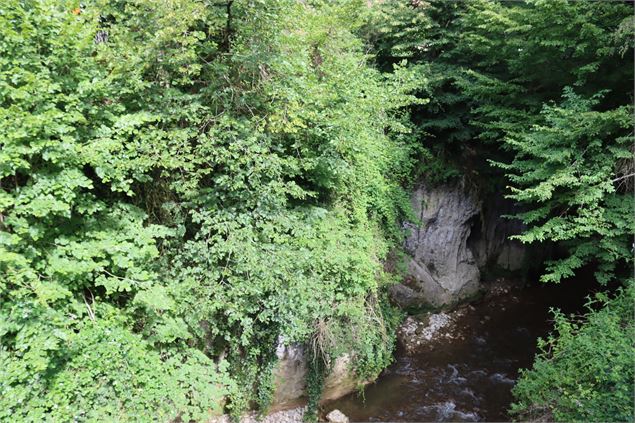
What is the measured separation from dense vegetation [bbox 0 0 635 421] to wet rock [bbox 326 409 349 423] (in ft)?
3.43

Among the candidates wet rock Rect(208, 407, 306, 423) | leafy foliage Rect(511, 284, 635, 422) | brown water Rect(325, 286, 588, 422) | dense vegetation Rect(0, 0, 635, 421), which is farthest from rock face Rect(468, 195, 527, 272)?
wet rock Rect(208, 407, 306, 423)

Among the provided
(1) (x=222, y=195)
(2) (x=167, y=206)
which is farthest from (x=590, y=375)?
(2) (x=167, y=206)

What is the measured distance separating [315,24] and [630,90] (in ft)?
19.7

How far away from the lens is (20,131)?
384 cm

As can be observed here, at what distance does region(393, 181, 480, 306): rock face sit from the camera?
35.0 feet

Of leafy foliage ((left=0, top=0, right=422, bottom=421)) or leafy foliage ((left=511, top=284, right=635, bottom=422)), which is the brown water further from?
leafy foliage ((left=0, top=0, right=422, bottom=421))

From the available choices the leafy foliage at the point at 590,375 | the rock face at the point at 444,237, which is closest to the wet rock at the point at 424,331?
the rock face at the point at 444,237

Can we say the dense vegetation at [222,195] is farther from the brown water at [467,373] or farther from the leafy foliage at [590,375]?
the brown water at [467,373]

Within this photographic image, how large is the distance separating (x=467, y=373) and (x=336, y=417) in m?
3.26

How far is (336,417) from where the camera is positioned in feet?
22.5

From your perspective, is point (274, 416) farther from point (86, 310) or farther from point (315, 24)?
point (315, 24)

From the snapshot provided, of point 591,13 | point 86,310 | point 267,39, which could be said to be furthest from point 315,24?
point 86,310

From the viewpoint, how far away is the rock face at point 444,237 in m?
10.7

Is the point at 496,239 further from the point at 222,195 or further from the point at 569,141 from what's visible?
the point at 222,195
